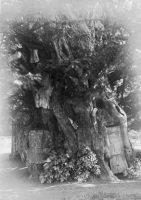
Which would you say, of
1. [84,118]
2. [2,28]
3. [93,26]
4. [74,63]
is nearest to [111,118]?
[84,118]

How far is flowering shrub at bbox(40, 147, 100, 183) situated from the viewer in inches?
323

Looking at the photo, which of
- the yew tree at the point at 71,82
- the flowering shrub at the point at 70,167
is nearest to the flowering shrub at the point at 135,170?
the yew tree at the point at 71,82

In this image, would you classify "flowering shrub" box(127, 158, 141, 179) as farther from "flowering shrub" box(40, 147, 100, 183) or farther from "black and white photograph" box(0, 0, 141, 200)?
"flowering shrub" box(40, 147, 100, 183)

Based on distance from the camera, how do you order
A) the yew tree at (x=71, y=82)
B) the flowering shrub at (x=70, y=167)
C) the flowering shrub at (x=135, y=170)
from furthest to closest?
the flowering shrub at (x=135, y=170), the flowering shrub at (x=70, y=167), the yew tree at (x=71, y=82)

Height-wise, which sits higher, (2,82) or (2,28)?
(2,28)

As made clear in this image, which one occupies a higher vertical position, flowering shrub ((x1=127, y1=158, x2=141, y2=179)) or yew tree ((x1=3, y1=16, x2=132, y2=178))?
yew tree ((x1=3, y1=16, x2=132, y2=178))

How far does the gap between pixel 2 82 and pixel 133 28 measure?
5.95 meters

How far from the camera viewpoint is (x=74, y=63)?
7.72m

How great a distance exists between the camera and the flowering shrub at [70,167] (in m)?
8.21

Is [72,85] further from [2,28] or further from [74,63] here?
[2,28]

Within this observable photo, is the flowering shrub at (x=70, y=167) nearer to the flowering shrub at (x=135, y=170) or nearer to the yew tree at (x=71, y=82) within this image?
the yew tree at (x=71, y=82)

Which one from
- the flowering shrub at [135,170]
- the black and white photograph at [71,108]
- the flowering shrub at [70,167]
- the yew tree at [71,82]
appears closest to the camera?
the black and white photograph at [71,108]

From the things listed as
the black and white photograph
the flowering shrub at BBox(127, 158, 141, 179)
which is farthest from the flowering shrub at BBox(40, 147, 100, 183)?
the flowering shrub at BBox(127, 158, 141, 179)

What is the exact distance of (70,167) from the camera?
8375 mm
